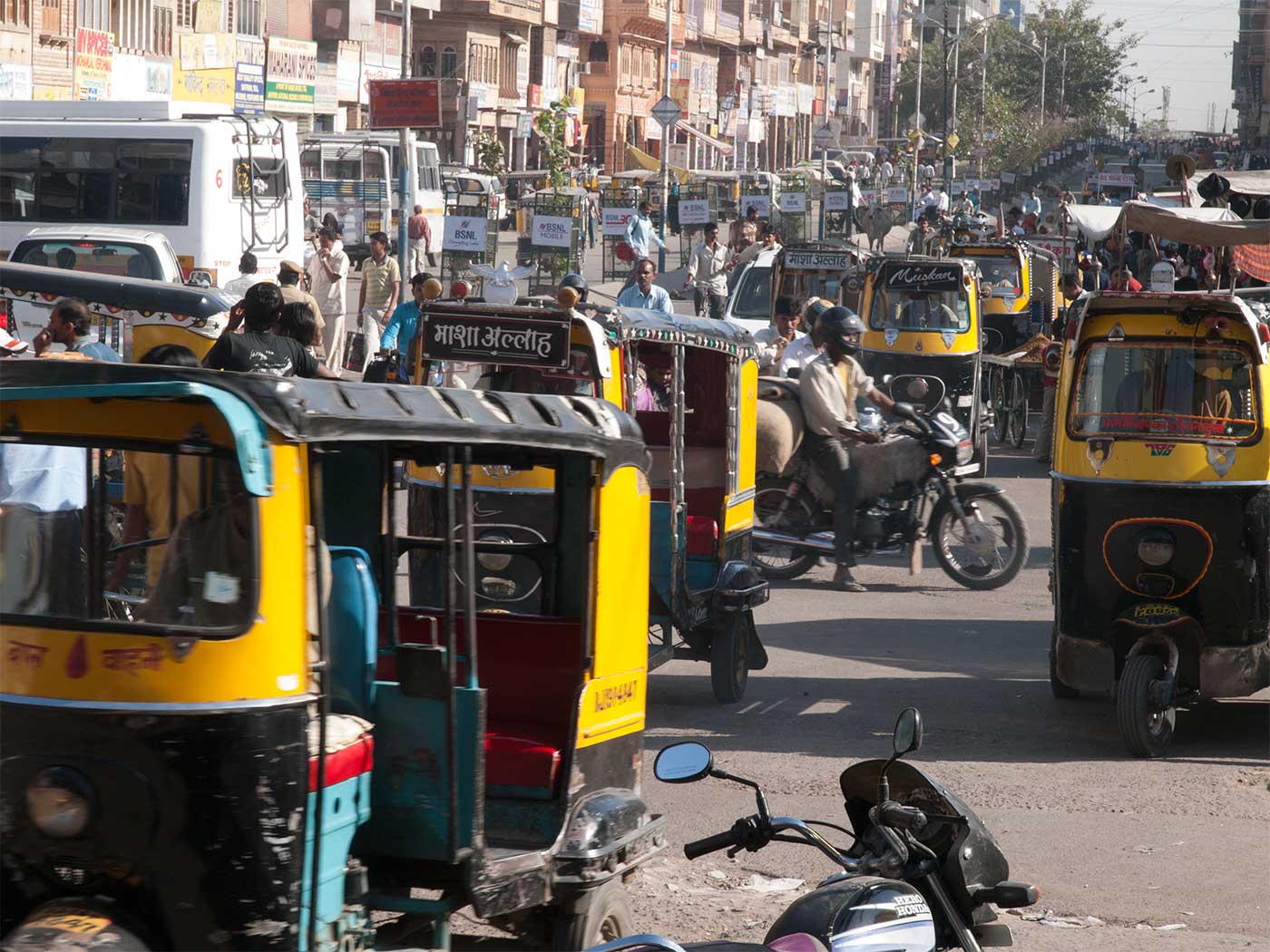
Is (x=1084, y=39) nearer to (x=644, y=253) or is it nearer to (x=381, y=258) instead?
(x=644, y=253)

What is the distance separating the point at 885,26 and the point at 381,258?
129044mm

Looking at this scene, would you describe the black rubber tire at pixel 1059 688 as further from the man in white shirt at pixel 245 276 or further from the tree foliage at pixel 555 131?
the tree foliage at pixel 555 131

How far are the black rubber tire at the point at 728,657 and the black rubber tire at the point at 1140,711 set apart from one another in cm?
193

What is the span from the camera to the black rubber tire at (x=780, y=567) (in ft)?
39.7

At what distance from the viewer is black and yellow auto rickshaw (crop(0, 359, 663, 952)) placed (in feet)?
11.5

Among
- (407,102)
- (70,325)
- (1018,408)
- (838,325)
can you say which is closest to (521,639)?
(70,325)

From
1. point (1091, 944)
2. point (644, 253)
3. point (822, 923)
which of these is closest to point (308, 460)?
point (822, 923)

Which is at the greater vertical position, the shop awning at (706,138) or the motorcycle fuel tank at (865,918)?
the shop awning at (706,138)

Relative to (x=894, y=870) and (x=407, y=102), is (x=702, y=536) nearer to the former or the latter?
(x=894, y=870)

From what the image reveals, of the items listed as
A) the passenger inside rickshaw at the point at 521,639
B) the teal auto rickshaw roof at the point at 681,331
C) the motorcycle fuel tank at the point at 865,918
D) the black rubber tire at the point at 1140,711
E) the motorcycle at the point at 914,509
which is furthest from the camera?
the motorcycle at the point at 914,509

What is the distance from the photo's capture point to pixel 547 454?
16.1ft

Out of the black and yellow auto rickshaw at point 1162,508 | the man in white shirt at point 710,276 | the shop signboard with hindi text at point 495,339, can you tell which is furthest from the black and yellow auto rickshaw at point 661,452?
the man in white shirt at point 710,276

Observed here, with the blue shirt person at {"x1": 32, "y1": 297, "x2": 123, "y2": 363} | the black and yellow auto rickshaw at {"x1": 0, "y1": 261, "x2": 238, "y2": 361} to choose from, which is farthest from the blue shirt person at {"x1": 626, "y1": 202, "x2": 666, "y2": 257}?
the blue shirt person at {"x1": 32, "y1": 297, "x2": 123, "y2": 363}

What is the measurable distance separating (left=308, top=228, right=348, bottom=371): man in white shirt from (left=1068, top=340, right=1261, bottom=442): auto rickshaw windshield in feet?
42.4
